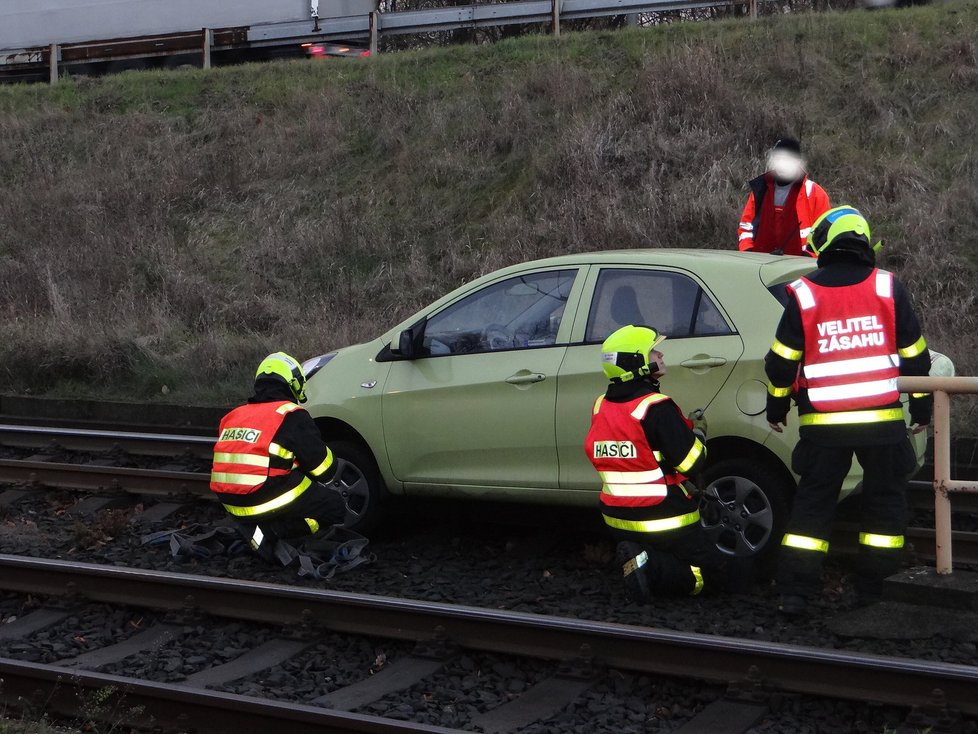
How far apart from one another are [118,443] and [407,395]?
434cm

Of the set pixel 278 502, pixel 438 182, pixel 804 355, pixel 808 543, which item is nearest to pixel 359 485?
pixel 278 502

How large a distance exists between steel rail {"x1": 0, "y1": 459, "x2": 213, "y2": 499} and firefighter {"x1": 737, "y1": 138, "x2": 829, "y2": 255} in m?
4.58

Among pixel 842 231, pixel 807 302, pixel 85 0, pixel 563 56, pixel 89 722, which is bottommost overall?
pixel 89 722

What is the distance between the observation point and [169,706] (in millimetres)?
5137

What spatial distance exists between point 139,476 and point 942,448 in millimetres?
6085

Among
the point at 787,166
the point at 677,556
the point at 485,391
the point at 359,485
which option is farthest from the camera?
the point at 787,166

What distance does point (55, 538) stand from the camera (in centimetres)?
809

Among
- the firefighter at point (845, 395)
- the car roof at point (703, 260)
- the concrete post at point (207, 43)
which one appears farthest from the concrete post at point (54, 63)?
the firefighter at point (845, 395)

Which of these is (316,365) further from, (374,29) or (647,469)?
(374,29)

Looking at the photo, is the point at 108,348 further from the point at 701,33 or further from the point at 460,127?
the point at 701,33

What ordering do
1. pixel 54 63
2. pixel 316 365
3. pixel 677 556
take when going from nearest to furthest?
1. pixel 677 556
2. pixel 316 365
3. pixel 54 63

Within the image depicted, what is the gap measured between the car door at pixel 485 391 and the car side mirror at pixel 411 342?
3 centimetres

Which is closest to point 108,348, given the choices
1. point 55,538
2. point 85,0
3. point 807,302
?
point 55,538

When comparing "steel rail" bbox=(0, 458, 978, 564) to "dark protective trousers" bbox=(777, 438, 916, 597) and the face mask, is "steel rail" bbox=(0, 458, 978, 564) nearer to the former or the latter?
"dark protective trousers" bbox=(777, 438, 916, 597)
